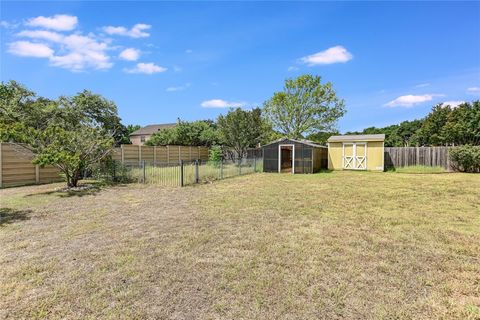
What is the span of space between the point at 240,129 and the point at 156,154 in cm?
727

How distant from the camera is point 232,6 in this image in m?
8.54

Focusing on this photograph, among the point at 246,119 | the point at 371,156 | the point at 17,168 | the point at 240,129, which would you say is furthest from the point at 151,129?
the point at 371,156

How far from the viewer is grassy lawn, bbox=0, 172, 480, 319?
231 cm

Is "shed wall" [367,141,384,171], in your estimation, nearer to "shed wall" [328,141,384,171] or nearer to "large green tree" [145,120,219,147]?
"shed wall" [328,141,384,171]

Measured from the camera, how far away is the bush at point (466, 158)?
46.0 feet

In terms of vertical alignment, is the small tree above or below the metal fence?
above

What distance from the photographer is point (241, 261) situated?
10.7 feet

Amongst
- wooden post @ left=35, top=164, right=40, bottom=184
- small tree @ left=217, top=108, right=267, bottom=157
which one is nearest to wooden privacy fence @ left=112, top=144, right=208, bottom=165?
small tree @ left=217, top=108, right=267, bottom=157

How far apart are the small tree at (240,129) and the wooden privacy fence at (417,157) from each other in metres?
10.4

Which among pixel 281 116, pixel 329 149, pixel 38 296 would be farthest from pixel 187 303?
pixel 281 116

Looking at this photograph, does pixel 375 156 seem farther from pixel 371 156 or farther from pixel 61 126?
pixel 61 126

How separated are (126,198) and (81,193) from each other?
207 cm

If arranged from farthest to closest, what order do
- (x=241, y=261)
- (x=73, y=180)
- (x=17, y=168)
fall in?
(x=17, y=168) → (x=73, y=180) → (x=241, y=261)

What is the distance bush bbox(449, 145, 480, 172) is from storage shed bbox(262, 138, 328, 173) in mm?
7777
